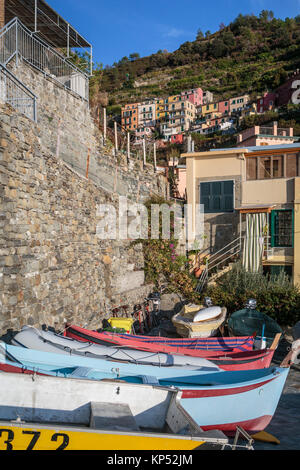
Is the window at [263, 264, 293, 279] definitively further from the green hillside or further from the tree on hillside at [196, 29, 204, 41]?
the tree on hillside at [196, 29, 204, 41]

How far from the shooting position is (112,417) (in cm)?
493

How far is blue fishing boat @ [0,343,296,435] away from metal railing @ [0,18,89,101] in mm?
10267

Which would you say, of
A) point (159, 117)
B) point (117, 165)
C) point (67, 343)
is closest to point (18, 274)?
point (67, 343)

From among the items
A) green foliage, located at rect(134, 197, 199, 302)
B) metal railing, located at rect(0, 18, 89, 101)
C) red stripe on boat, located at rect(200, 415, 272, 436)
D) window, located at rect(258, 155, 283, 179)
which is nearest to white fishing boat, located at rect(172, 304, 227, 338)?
green foliage, located at rect(134, 197, 199, 302)

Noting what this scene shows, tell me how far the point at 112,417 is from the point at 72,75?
15.8m

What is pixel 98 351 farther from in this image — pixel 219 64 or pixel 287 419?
pixel 219 64

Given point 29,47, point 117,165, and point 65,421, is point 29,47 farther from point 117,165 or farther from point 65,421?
point 65,421

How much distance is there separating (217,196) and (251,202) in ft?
4.94

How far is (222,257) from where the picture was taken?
17.0 m

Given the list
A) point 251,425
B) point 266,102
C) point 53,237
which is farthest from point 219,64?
point 251,425

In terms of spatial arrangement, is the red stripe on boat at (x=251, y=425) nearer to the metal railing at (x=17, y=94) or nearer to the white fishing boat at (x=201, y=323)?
the white fishing boat at (x=201, y=323)

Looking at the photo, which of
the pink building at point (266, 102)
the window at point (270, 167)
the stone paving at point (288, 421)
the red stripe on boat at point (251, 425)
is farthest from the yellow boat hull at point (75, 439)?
the pink building at point (266, 102)

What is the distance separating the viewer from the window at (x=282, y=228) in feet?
52.4

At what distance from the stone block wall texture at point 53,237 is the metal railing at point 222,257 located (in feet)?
11.1
